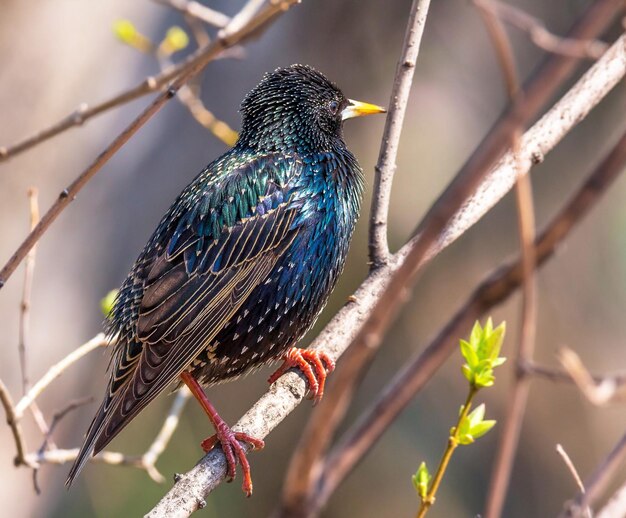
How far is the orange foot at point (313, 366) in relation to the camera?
3566 millimetres

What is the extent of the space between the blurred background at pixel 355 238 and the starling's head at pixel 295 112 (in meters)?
2.06

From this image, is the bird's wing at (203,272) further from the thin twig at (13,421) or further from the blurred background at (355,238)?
the blurred background at (355,238)

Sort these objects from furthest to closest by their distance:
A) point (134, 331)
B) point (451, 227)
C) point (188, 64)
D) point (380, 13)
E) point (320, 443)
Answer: point (380, 13), point (134, 331), point (451, 227), point (188, 64), point (320, 443)

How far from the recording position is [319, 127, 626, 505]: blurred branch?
105 cm

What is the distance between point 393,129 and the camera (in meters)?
3.31

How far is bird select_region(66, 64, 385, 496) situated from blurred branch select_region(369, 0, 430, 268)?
33cm

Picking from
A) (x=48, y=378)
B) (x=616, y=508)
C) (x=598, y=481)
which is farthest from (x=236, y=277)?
(x=598, y=481)

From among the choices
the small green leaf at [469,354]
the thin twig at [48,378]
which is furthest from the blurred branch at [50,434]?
the small green leaf at [469,354]

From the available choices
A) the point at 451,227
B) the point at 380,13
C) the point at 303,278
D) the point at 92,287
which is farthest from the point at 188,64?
the point at 380,13

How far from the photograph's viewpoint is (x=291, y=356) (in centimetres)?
373

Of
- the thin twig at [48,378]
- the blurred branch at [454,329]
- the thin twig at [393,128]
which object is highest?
the thin twig at [393,128]

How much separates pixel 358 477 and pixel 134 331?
4083 mm

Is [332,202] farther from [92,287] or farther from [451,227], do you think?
[92,287]

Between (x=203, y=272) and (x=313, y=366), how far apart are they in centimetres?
58
